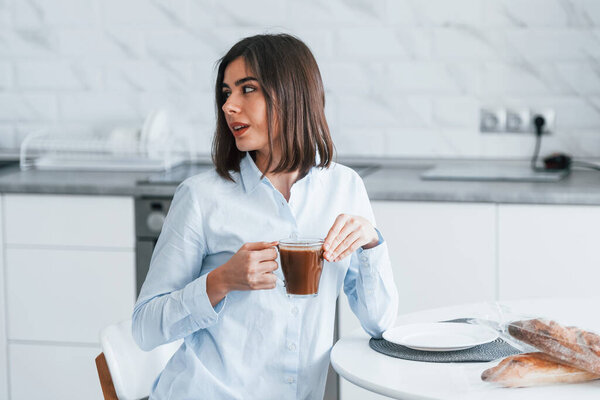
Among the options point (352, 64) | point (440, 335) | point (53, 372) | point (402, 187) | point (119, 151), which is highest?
point (352, 64)

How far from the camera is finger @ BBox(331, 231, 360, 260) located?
153 cm

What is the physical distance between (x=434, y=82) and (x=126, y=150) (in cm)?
118

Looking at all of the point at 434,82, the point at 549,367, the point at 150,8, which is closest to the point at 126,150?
the point at 150,8

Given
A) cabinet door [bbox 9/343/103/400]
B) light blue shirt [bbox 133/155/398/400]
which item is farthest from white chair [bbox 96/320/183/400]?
cabinet door [bbox 9/343/103/400]

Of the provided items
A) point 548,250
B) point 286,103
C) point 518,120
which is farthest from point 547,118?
point 286,103

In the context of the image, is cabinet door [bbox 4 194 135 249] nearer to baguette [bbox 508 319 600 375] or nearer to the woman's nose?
the woman's nose

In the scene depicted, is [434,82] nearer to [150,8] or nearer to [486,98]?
[486,98]

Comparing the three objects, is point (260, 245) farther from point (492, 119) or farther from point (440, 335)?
point (492, 119)

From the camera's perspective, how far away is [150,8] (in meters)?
3.47

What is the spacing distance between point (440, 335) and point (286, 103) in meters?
0.51

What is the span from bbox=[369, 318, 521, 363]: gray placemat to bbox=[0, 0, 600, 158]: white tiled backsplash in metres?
1.83

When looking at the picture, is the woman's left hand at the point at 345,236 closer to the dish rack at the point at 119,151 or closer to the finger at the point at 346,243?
the finger at the point at 346,243

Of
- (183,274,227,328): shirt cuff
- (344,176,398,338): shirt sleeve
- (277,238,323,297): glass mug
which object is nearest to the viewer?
(277,238,323,297): glass mug

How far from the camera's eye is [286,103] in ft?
5.48
